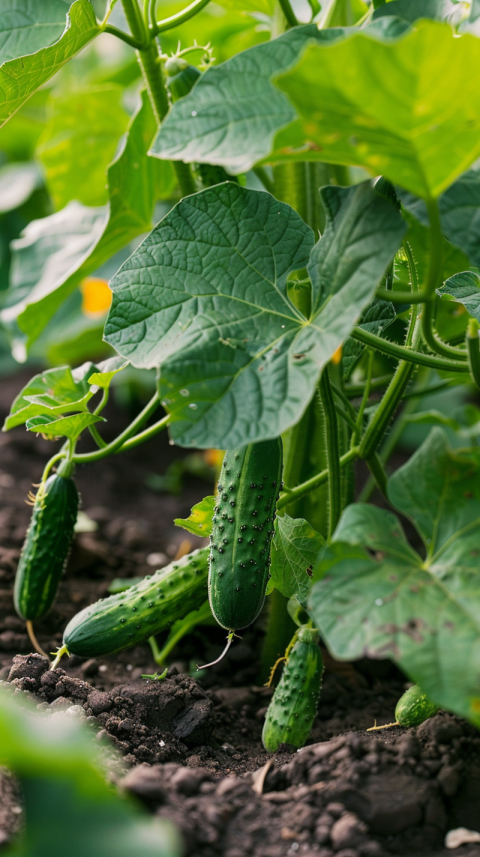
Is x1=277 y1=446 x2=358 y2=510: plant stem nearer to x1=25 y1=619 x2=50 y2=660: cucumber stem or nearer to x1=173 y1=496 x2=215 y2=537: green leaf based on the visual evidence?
x1=173 y1=496 x2=215 y2=537: green leaf

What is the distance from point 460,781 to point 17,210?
375 cm

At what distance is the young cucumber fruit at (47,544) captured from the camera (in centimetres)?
169

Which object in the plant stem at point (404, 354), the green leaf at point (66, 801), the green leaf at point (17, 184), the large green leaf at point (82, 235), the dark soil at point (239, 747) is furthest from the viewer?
the green leaf at point (17, 184)

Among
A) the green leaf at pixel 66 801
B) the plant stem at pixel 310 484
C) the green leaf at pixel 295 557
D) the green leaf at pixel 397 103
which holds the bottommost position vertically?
the green leaf at pixel 295 557

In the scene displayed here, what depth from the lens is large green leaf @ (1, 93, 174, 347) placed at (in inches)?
73.1

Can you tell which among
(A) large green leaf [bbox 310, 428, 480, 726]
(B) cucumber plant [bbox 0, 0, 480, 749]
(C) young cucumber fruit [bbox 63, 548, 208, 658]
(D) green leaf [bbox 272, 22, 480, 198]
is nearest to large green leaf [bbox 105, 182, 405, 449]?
(B) cucumber plant [bbox 0, 0, 480, 749]

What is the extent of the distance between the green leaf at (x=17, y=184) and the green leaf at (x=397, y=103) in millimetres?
2931

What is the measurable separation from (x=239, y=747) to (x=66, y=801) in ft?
2.73

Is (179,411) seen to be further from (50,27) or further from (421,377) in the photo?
(421,377)

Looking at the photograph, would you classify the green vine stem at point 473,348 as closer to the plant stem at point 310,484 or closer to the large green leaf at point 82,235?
the plant stem at point 310,484

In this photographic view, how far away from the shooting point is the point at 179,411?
1095 millimetres

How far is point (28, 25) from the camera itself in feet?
5.16

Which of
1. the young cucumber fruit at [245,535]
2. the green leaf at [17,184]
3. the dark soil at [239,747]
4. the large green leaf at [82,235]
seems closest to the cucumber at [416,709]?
the dark soil at [239,747]

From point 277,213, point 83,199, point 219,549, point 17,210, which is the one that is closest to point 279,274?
point 277,213
